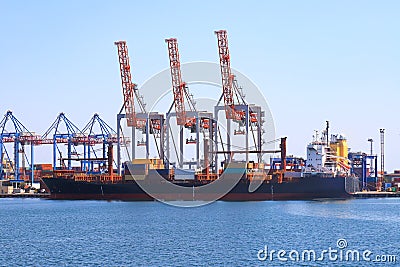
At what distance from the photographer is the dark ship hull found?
283 ft

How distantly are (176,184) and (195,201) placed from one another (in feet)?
10.4

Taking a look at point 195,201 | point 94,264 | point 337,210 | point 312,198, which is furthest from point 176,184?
point 94,264

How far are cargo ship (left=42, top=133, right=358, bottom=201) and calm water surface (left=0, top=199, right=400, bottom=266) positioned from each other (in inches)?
650

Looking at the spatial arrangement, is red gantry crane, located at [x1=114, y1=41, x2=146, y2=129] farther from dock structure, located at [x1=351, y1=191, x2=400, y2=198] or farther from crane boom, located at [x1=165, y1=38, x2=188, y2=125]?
dock structure, located at [x1=351, y1=191, x2=400, y2=198]

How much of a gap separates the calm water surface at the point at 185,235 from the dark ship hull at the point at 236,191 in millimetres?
16384

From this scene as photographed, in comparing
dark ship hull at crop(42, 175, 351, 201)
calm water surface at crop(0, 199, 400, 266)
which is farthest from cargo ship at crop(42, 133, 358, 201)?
calm water surface at crop(0, 199, 400, 266)

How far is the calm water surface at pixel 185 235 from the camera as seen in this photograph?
3703 centimetres

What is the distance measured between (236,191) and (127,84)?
21696 mm

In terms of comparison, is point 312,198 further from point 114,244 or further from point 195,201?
point 114,244

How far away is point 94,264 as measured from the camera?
35375 mm

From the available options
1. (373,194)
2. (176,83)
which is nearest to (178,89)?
(176,83)

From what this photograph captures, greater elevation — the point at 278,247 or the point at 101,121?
the point at 101,121

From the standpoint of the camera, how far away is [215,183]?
8712cm

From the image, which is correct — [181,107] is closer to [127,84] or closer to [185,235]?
[127,84]
